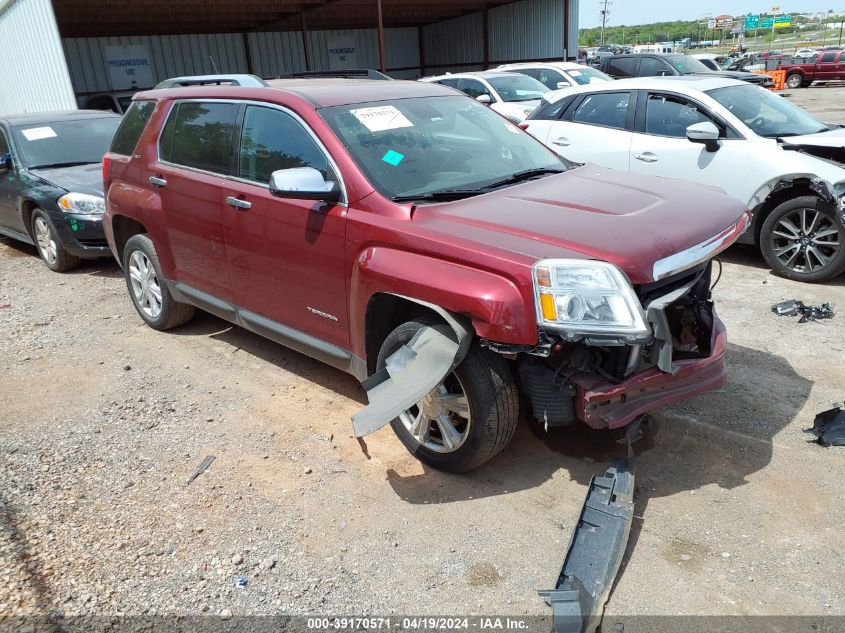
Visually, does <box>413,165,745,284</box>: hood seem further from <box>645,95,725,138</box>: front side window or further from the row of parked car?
<box>645,95,725,138</box>: front side window

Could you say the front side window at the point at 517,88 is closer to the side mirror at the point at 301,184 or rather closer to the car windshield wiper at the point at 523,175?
the car windshield wiper at the point at 523,175

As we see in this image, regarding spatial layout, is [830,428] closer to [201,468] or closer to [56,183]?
[201,468]

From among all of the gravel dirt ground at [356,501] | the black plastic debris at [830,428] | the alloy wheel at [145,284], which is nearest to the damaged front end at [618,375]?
the gravel dirt ground at [356,501]

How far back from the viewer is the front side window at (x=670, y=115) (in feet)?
21.7

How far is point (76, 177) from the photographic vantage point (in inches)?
298

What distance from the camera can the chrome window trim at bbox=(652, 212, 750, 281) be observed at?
2926 millimetres

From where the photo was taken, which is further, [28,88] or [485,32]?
[485,32]

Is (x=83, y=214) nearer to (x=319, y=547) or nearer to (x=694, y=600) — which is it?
(x=319, y=547)

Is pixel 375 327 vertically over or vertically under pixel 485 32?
under

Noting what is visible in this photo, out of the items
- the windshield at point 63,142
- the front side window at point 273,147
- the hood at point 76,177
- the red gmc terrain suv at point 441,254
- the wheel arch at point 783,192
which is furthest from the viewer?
the windshield at point 63,142

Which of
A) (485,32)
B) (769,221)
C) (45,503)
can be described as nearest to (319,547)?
(45,503)

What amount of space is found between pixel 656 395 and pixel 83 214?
6.39 m

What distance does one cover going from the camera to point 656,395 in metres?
3.07

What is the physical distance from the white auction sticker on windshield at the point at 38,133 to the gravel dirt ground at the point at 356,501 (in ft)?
14.1
